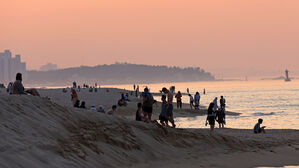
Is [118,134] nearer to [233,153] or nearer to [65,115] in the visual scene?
[65,115]

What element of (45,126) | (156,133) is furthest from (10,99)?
(156,133)

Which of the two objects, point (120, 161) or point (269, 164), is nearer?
point (120, 161)

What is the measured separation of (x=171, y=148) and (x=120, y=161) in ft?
8.61

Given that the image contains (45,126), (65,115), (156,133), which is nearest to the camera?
(45,126)

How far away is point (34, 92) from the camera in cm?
1736

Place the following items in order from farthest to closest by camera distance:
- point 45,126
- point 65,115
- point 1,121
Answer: point 65,115 → point 45,126 → point 1,121

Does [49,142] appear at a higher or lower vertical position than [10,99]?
lower

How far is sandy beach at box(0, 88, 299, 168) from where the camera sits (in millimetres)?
12383

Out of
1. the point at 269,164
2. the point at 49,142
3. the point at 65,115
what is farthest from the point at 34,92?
the point at 269,164

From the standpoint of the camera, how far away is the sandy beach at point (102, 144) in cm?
1238

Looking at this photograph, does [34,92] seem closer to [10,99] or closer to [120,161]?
[10,99]

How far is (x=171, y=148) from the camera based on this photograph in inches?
639

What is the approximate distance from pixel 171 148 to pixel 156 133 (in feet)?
2.76

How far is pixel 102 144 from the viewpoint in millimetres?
14562
